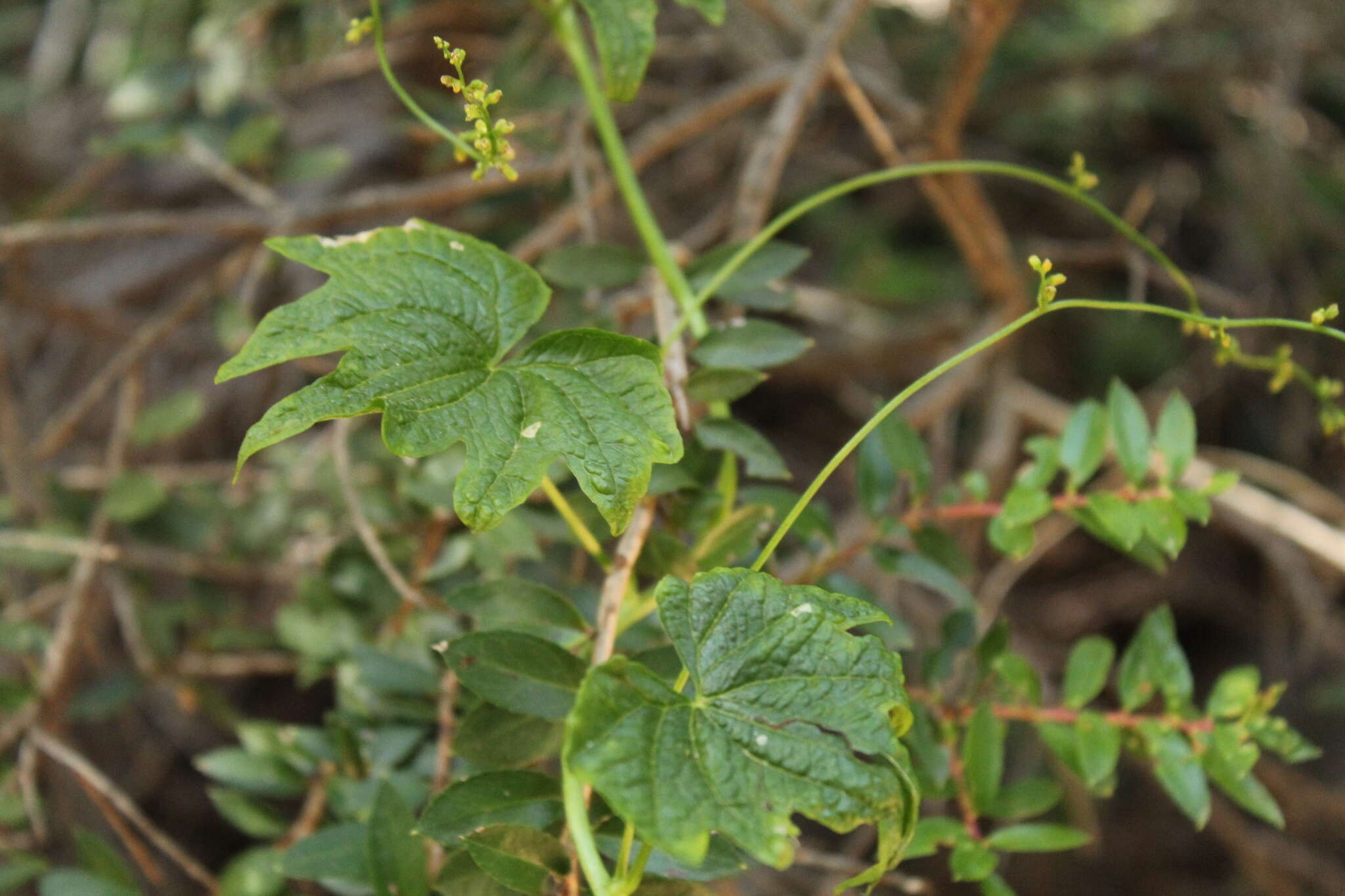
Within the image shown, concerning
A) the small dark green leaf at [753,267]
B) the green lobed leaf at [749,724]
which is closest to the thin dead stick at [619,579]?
the green lobed leaf at [749,724]

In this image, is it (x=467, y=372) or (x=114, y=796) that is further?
(x=114, y=796)

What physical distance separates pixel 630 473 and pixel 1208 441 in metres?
1.89

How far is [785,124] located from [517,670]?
73 cm

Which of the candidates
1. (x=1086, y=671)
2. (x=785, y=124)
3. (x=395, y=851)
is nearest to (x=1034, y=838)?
(x=1086, y=671)

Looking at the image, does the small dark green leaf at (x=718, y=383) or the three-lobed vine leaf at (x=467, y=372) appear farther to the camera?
the small dark green leaf at (x=718, y=383)

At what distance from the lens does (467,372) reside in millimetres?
681

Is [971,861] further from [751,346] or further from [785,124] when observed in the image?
[785,124]

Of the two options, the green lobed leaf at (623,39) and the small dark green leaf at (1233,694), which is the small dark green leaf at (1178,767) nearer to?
the small dark green leaf at (1233,694)

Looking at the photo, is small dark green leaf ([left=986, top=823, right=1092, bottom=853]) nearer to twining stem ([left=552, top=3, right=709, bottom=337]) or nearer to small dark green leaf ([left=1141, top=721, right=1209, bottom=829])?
small dark green leaf ([left=1141, top=721, right=1209, bottom=829])

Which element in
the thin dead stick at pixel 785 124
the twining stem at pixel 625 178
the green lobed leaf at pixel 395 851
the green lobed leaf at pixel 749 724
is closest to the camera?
the green lobed leaf at pixel 749 724

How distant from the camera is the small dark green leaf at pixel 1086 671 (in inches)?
35.8

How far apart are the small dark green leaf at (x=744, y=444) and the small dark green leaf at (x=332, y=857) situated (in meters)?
0.40

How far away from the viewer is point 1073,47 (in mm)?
2049

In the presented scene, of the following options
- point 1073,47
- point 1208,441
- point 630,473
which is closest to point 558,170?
point 630,473
